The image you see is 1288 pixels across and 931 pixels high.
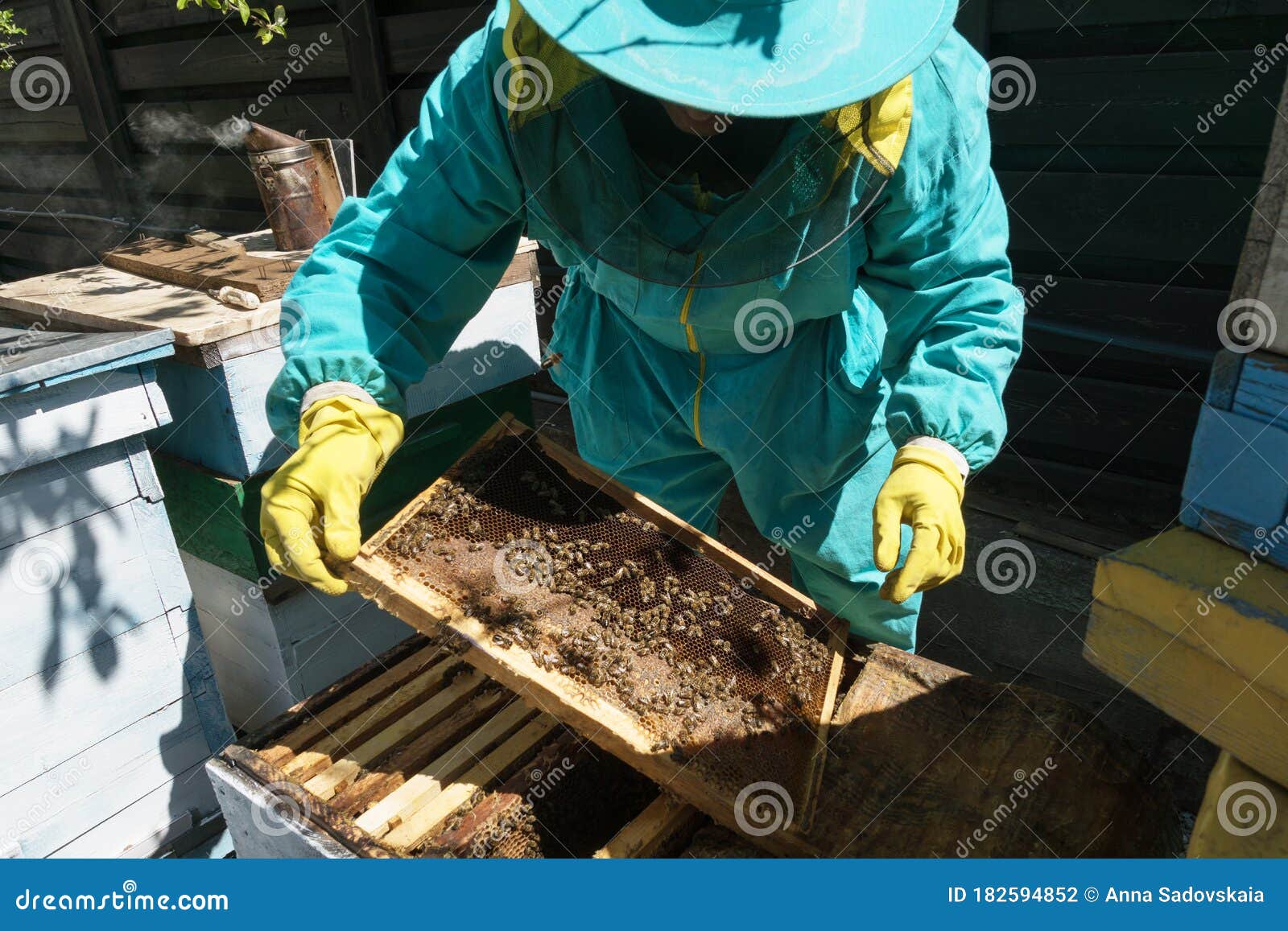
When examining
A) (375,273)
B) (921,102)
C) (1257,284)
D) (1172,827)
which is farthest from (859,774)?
(375,273)

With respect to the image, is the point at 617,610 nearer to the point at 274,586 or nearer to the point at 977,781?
the point at 977,781

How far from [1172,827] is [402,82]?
4402 mm

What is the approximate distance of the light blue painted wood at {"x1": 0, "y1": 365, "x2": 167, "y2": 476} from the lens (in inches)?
80.3

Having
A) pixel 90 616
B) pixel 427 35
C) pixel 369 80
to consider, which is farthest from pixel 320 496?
pixel 369 80

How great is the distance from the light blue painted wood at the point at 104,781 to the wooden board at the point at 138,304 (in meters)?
1.00

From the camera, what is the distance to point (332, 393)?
1975 millimetres

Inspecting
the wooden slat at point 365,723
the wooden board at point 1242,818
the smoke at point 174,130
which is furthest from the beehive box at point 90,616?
the smoke at point 174,130

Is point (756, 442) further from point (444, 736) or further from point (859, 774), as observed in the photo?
point (444, 736)

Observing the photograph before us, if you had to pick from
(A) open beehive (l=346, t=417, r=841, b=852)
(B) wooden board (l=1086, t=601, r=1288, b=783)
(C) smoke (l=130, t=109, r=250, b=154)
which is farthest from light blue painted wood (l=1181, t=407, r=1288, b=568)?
(C) smoke (l=130, t=109, r=250, b=154)

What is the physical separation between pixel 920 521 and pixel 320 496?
1172mm

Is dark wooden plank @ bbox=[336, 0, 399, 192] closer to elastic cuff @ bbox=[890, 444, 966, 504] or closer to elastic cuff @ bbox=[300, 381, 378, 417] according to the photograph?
elastic cuff @ bbox=[300, 381, 378, 417]

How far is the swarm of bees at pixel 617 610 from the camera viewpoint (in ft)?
6.27

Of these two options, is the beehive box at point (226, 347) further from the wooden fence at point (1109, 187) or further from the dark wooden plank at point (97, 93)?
the dark wooden plank at point (97, 93)

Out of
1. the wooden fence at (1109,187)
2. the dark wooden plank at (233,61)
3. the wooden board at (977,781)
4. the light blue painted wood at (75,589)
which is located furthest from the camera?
the dark wooden plank at (233,61)
